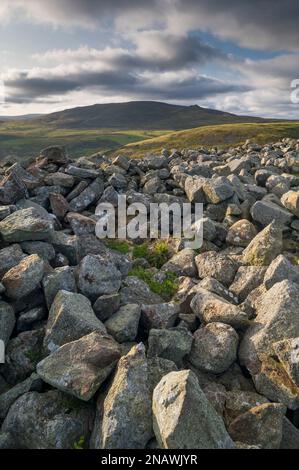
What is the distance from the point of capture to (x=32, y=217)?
1402 centimetres

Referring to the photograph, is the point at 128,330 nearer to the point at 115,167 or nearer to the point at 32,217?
the point at 32,217

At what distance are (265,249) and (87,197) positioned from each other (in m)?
10.4

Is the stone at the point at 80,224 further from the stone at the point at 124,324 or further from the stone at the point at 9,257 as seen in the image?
the stone at the point at 124,324

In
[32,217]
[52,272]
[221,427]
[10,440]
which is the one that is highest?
[32,217]

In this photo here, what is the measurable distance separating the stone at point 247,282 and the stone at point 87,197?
10.3m

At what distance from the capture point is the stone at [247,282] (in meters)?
13.1

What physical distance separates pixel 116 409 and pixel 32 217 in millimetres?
8142

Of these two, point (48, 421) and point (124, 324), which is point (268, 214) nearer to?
point (124, 324)

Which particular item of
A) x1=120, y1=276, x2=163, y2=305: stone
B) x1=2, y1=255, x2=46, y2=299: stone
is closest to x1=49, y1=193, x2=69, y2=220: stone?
x1=120, y1=276, x2=163, y2=305: stone

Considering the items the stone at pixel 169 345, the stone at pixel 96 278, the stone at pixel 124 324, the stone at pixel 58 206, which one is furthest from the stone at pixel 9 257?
the stone at pixel 58 206

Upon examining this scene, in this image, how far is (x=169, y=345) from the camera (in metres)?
9.89

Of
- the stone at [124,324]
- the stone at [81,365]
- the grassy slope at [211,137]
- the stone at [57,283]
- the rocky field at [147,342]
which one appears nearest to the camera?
the rocky field at [147,342]
